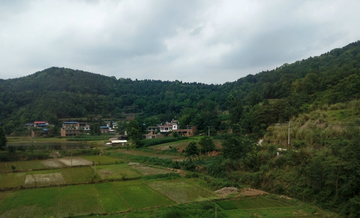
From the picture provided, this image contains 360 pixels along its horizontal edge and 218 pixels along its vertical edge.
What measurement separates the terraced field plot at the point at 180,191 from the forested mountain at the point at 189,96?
55.3ft

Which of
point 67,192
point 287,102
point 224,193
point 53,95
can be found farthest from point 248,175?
point 53,95

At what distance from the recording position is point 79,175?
22266 mm

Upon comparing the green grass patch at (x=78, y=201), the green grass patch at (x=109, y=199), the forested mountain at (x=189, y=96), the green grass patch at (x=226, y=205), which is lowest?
the green grass patch at (x=226, y=205)

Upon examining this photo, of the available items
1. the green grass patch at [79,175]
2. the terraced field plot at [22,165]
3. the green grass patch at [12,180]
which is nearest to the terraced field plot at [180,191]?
the green grass patch at [79,175]

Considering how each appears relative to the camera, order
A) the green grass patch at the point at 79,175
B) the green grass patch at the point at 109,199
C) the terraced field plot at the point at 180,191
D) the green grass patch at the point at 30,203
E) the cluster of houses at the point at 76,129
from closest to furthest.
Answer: the green grass patch at the point at 30,203 < the green grass patch at the point at 109,199 < the terraced field plot at the point at 180,191 < the green grass patch at the point at 79,175 < the cluster of houses at the point at 76,129

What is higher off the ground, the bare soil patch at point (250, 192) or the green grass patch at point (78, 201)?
the green grass patch at point (78, 201)

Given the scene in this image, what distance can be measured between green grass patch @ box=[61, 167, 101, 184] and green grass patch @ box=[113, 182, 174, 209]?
111 inches

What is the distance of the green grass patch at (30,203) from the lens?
13141mm

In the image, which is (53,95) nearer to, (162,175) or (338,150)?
(162,175)

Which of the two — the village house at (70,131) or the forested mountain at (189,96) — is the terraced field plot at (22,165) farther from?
the village house at (70,131)

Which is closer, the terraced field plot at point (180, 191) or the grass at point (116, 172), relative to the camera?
the terraced field plot at point (180, 191)

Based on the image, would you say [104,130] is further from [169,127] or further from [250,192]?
[250,192]

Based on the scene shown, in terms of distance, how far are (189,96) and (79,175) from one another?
72.1 m

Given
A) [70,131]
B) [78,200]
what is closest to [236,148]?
[78,200]
